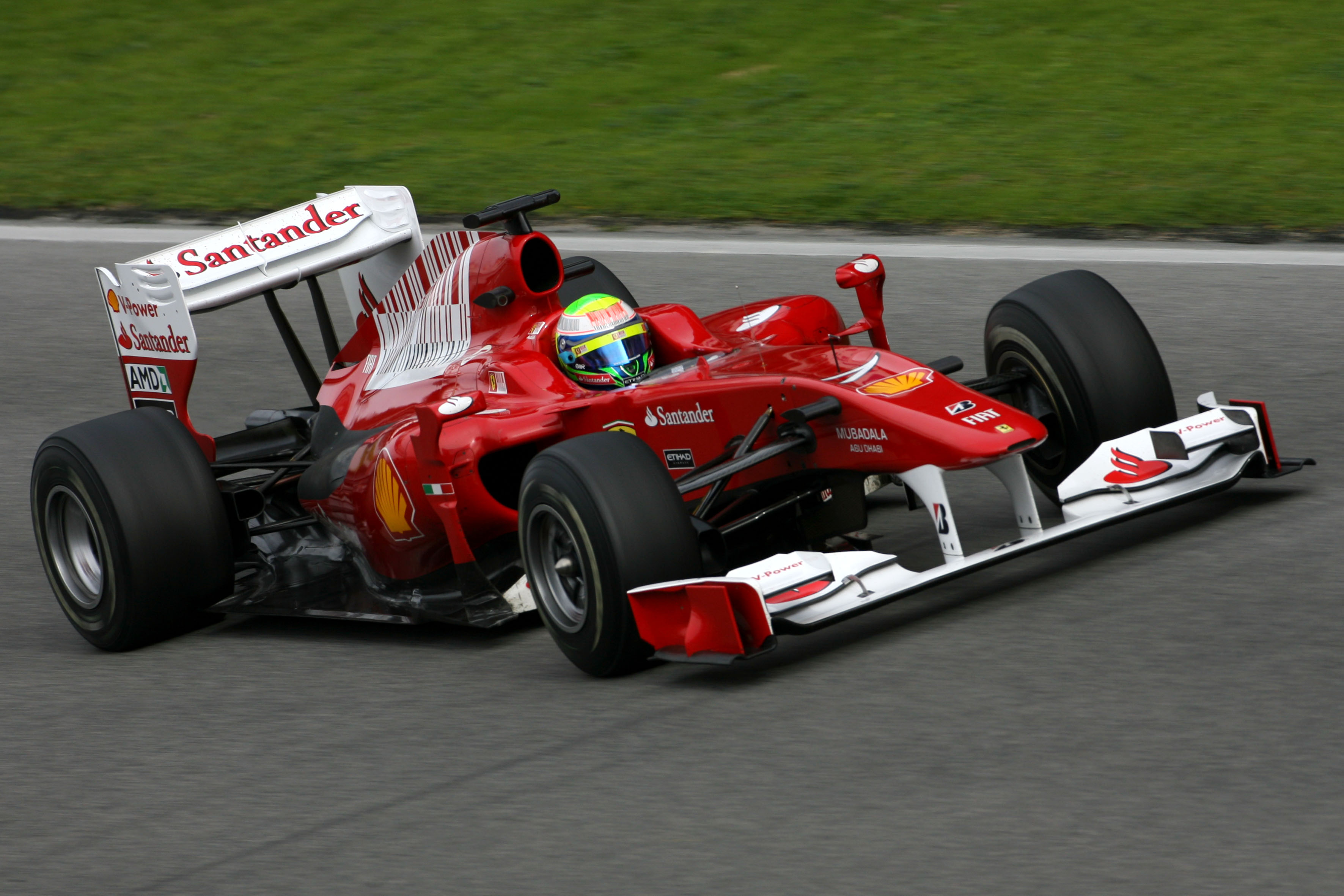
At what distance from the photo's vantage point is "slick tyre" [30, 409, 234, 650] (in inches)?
247

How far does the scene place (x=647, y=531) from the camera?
5094 mm

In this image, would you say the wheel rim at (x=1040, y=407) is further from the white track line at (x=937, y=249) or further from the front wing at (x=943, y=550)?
the white track line at (x=937, y=249)

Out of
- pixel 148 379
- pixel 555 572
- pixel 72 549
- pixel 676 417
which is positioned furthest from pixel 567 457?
pixel 148 379

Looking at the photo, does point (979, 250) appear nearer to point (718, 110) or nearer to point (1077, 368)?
point (718, 110)

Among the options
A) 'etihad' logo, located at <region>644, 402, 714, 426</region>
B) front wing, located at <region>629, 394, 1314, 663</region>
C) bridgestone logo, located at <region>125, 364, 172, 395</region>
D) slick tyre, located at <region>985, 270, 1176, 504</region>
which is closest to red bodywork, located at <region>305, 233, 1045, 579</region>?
'etihad' logo, located at <region>644, 402, 714, 426</region>

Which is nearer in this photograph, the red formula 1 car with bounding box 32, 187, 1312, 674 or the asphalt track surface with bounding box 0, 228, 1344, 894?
the asphalt track surface with bounding box 0, 228, 1344, 894

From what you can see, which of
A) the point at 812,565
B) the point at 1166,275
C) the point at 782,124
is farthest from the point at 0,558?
the point at 782,124

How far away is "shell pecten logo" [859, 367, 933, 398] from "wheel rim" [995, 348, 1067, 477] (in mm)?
738

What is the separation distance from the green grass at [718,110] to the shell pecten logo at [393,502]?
21.5 ft

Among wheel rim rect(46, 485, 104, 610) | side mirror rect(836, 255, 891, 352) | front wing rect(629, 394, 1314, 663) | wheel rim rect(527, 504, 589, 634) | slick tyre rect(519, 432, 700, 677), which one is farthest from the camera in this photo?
wheel rim rect(46, 485, 104, 610)

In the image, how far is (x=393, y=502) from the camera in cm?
630

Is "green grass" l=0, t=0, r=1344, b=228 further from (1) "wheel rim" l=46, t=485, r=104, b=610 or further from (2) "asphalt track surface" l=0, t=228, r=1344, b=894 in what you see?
(1) "wheel rim" l=46, t=485, r=104, b=610

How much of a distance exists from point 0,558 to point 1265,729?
220 inches

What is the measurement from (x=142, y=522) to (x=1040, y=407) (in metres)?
3.24
